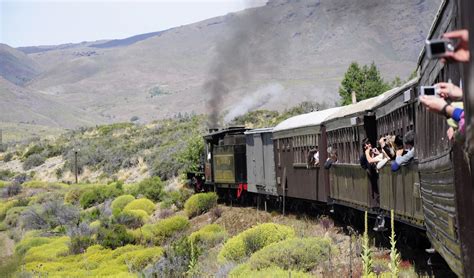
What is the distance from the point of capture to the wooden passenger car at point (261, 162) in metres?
27.9

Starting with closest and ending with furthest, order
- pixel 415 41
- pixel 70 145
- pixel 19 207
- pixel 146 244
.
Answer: pixel 146 244, pixel 19 207, pixel 70 145, pixel 415 41

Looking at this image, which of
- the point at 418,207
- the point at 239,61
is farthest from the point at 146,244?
the point at 239,61

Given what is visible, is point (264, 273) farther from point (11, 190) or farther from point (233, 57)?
point (11, 190)

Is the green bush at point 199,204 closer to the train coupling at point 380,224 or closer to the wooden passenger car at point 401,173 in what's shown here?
the train coupling at point 380,224

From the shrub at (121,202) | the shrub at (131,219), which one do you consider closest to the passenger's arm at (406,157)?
the shrub at (131,219)

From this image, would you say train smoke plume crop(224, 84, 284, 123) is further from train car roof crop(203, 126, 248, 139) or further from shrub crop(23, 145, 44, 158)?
train car roof crop(203, 126, 248, 139)

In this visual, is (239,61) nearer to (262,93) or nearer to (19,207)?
(19,207)

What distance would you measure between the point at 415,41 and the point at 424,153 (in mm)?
194512

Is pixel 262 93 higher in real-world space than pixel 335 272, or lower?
higher

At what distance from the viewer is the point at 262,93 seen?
160 m

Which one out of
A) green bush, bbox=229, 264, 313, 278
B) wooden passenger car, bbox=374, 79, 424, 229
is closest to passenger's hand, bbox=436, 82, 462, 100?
wooden passenger car, bbox=374, 79, 424, 229

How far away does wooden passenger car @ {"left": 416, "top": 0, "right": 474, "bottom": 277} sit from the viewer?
Result: 5922mm

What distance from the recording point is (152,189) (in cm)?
4459

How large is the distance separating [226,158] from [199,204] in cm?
225
